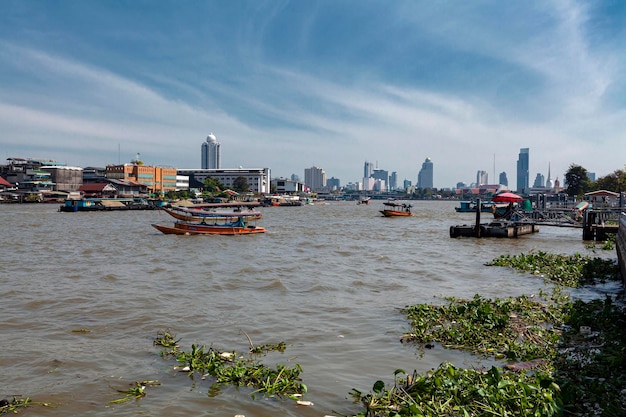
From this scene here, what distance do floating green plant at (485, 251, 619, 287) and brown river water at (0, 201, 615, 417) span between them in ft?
2.78

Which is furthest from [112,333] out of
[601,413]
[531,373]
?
[601,413]

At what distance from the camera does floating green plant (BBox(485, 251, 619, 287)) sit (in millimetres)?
15000

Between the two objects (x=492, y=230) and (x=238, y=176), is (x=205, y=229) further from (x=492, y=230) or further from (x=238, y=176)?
(x=238, y=176)

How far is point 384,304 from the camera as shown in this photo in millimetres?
11633

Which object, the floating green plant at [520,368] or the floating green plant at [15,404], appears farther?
the floating green plant at [15,404]

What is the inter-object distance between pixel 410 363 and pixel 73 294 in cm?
961

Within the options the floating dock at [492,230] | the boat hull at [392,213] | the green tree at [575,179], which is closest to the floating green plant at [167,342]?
the floating dock at [492,230]

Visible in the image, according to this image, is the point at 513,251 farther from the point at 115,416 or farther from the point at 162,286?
the point at 115,416

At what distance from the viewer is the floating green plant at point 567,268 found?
15.0m

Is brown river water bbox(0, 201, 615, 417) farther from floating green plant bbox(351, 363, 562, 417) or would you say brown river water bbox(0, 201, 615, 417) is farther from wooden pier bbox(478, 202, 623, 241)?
wooden pier bbox(478, 202, 623, 241)

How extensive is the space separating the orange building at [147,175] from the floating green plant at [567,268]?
101 m

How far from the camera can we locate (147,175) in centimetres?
11131

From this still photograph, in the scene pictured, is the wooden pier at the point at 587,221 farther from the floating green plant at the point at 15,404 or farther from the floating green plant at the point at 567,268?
the floating green plant at the point at 15,404

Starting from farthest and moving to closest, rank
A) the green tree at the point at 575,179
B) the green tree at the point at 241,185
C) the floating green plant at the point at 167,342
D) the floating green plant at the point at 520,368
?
the green tree at the point at 241,185
the green tree at the point at 575,179
the floating green plant at the point at 167,342
the floating green plant at the point at 520,368
